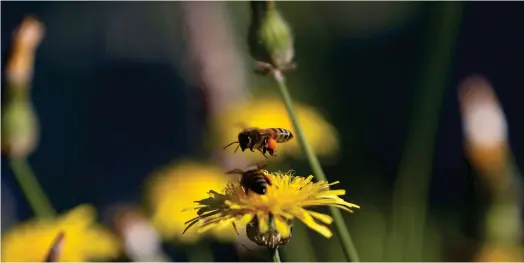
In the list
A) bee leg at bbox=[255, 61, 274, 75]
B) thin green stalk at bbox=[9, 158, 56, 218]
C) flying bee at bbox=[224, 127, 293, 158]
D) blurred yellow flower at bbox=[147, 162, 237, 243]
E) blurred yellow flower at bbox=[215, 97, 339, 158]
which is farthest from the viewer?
blurred yellow flower at bbox=[215, 97, 339, 158]

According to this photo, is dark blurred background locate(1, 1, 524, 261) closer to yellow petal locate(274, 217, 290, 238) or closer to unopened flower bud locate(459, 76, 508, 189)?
unopened flower bud locate(459, 76, 508, 189)

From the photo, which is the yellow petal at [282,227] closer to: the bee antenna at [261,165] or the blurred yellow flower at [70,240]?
the bee antenna at [261,165]

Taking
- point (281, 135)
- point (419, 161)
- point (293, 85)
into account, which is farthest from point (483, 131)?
point (293, 85)

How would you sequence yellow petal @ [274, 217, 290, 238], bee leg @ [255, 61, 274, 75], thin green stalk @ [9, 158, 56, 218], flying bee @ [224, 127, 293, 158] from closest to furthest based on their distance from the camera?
1. yellow petal @ [274, 217, 290, 238]
2. flying bee @ [224, 127, 293, 158]
3. bee leg @ [255, 61, 274, 75]
4. thin green stalk @ [9, 158, 56, 218]

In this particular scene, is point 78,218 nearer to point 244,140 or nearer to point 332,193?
point 244,140

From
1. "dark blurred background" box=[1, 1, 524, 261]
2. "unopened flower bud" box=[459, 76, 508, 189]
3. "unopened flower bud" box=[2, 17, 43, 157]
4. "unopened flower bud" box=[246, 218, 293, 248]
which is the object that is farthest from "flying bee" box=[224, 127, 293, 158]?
"dark blurred background" box=[1, 1, 524, 261]

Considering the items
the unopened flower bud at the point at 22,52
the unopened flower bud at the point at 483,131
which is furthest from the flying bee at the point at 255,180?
the unopened flower bud at the point at 22,52
